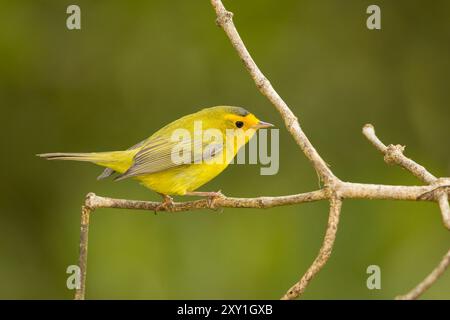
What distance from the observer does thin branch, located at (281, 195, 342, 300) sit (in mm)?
2785

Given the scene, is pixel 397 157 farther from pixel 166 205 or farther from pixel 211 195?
pixel 166 205

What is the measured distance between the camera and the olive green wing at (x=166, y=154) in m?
4.17

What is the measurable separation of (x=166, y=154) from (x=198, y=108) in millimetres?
2067

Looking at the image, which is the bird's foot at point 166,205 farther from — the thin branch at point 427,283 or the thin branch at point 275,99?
the thin branch at point 427,283

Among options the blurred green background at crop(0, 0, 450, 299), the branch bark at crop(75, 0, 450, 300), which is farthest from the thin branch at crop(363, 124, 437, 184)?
the blurred green background at crop(0, 0, 450, 299)

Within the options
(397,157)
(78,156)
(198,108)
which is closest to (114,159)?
(78,156)

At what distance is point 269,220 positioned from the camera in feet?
19.0

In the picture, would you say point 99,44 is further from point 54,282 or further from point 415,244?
point 415,244

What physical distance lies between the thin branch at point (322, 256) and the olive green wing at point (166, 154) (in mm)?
1404

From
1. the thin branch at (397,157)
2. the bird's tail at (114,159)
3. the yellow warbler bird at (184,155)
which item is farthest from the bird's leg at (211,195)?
the thin branch at (397,157)

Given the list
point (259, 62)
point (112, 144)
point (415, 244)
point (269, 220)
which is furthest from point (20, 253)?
point (415, 244)

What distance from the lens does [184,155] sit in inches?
168

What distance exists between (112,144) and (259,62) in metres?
1.44

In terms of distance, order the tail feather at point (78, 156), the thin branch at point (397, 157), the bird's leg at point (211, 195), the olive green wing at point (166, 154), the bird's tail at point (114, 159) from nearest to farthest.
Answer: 1. the thin branch at point (397, 157)
2. the bird's leg at point (211, 195)
3. the tail feather at point (78, 156)
4. the olive green wing at point (166, 154)
5. the bird's tail at point (114, 159)
